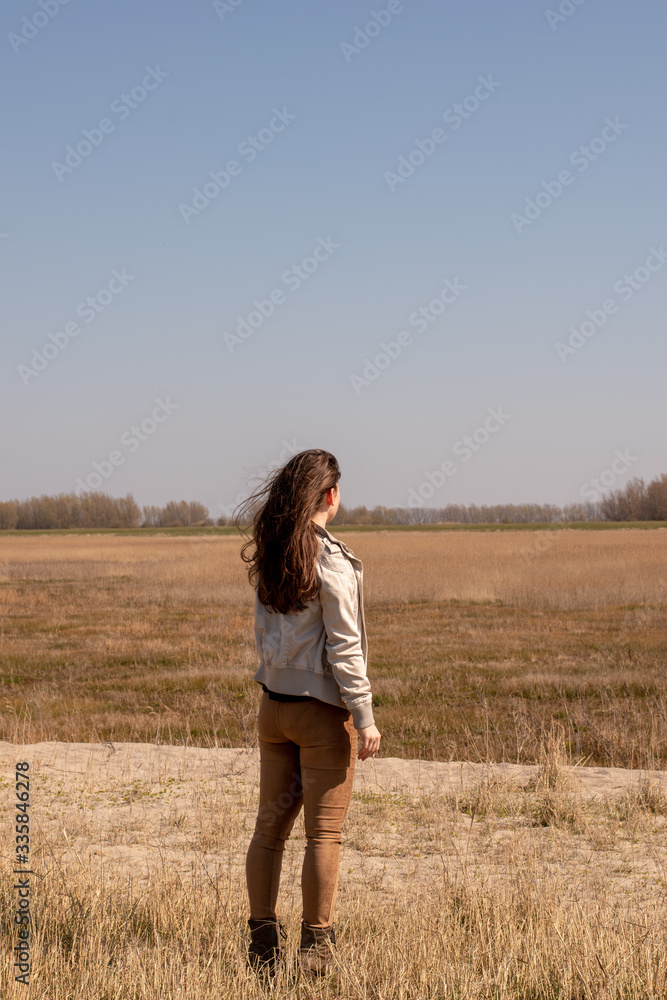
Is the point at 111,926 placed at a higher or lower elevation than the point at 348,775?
lower

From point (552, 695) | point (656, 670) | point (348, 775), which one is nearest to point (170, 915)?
point (348, 775)

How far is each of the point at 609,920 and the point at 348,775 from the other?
4.96 ft

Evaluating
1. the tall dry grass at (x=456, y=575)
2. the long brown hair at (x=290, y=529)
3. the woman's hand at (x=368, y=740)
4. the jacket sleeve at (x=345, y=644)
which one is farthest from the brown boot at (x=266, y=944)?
the tall dry grass at (x=456, y=575)

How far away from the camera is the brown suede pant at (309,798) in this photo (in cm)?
330

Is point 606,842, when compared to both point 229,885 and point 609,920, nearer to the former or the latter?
point 609,920

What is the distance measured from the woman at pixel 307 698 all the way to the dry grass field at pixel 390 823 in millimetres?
269

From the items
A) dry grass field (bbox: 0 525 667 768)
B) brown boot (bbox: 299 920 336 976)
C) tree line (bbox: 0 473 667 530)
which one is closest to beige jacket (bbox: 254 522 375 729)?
brown boot (bbox: 299 920 336 976)

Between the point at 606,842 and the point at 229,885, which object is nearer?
the point at 229,885

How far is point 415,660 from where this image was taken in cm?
1428

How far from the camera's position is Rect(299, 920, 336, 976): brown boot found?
332cm

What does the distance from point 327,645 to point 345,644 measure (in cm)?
8

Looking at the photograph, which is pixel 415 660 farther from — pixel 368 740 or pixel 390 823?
pixel 368 740

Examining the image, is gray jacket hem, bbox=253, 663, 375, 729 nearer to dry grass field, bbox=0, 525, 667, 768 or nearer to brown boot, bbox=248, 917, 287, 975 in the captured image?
brown boot, bbox=248, 917, 287, 975

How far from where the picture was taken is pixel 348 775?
3369 millimetres
